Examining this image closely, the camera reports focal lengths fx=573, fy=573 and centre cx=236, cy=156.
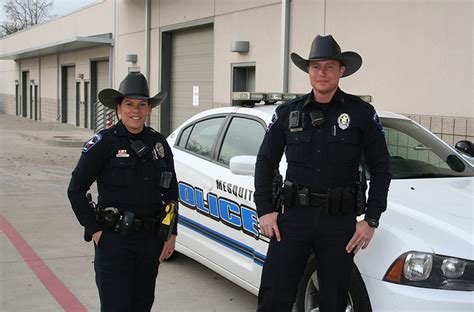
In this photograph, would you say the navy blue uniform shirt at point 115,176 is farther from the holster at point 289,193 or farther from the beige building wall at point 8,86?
the beige building wall at point 8,86

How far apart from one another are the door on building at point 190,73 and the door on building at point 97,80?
304 inches

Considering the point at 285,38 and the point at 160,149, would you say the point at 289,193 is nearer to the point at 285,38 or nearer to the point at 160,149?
the point at 160,149

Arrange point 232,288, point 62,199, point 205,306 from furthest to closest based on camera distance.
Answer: point 62,199, point 232,288, point 205,306

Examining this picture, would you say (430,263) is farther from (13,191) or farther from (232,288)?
(13,191)

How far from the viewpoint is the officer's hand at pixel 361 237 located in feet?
9.56

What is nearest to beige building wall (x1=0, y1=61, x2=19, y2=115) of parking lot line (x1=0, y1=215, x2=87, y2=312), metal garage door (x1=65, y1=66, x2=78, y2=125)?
metal garage door (x1=65, y1=66, x2=78, y2=125)

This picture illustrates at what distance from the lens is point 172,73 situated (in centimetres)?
1728

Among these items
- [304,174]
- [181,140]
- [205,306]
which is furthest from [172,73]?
[304,174]

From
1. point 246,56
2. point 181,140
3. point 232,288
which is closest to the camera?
point 232,288

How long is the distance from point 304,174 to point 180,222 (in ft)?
7.58

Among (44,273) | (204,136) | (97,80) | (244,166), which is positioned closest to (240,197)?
(244,166)

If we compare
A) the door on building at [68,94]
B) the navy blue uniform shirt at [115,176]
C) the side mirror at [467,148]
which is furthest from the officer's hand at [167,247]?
the door on building at [68,94]

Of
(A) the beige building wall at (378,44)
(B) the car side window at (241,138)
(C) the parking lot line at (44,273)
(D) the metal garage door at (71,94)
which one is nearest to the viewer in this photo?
(B) the car side window at (241,138)

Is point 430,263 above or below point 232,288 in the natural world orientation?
above
